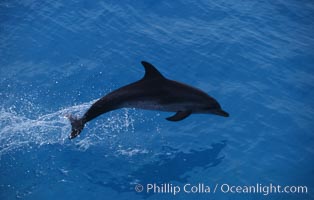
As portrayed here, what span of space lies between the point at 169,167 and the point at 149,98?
72.7 inches

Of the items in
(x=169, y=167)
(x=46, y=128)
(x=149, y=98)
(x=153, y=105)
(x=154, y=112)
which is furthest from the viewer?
(x=154, y=112)

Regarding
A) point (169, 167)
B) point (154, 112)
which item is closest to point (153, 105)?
point (169, 167)

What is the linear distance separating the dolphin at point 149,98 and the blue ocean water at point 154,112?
1343mm

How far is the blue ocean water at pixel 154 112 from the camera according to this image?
10133 millimetres

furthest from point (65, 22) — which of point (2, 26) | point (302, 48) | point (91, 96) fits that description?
point (302, 48)

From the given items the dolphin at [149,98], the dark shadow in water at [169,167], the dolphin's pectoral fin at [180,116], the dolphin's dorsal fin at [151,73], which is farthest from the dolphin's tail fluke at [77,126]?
the dolphin's pectoral fin at [180,116]

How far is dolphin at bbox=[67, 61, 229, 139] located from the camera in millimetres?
9617

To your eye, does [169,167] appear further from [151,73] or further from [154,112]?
[151,73]

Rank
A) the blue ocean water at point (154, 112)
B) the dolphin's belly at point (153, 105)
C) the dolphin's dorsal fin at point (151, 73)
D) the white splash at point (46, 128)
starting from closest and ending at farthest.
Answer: the dolphin's dorsal fin at point (151, 73) → the dolphin's belly at point (153, 105) → the blue ocean water at point (154, 112) → the white splash at point (46, 128)

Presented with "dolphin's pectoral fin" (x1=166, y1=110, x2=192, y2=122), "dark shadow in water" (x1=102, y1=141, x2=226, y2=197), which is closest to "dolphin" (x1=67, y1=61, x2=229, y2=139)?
"dolphin's pectoral fin" (x1=166, y1=110, x2=192, y2=122)

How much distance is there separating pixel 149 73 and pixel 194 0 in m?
8.06

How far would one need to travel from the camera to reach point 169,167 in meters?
10.3

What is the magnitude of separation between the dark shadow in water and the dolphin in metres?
1.32

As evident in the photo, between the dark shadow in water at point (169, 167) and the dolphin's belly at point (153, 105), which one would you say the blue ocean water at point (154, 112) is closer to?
the dark shadow in water at point (169, 167)
